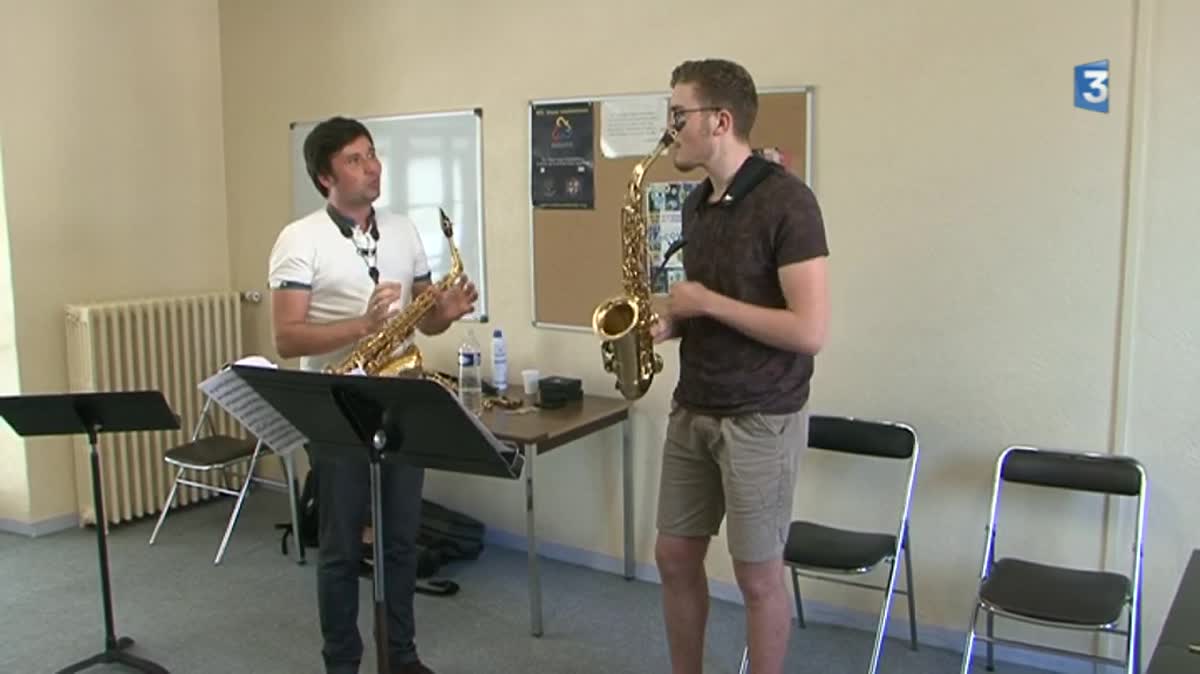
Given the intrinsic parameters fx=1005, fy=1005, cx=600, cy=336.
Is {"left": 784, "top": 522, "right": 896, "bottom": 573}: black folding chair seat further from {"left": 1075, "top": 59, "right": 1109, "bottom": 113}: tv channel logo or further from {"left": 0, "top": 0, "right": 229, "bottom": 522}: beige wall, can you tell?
{"left": 0, "top": 0, "right": 229, "bottom": 522}: beige wall

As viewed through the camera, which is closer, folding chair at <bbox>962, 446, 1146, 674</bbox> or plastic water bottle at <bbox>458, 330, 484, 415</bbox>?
folding chair at <bbox>962, 446, 1146, 674</bbox>

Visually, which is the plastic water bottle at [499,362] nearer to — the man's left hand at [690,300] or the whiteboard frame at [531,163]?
the whiteboard frame at [531,163]

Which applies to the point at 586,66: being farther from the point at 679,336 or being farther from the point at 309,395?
the point at 309,395

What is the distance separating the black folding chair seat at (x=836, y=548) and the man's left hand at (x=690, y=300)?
0.97 meters

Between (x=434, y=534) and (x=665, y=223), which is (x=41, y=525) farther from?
(x=665, y=223)


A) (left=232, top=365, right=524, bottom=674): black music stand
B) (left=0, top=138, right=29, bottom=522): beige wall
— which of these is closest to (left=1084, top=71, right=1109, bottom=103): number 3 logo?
(left=232, top=365, right=524, bottom=674): black music stand

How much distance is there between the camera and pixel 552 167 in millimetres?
4207

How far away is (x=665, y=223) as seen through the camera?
12.9ft

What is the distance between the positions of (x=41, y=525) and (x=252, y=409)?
306 centimetres

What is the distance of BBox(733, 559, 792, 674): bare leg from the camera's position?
2637 mm

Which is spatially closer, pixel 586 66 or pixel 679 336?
pixel 679 336

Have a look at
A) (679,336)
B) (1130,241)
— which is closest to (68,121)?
(679,336)

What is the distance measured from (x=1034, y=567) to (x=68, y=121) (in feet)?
14.9

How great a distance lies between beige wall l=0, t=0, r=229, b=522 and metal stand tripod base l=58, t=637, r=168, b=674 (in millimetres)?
1644
